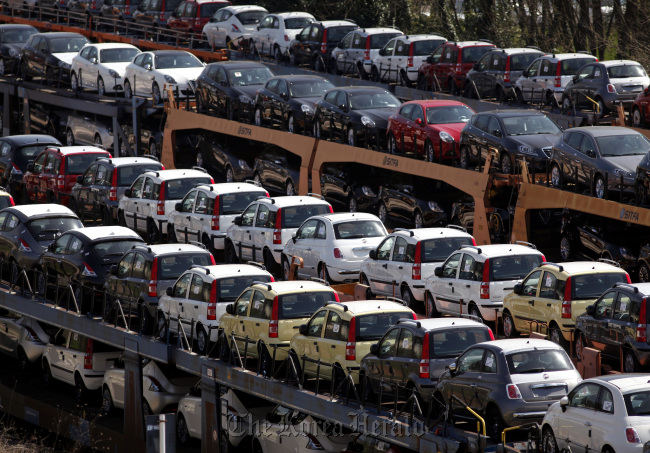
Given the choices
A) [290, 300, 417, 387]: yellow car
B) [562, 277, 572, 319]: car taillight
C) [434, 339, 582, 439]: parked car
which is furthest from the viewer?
[562, 277, 572, 319]: car taillight

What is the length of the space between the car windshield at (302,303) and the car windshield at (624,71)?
1438 centimetres

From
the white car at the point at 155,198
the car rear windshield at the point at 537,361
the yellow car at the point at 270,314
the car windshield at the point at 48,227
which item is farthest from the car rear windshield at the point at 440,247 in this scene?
the white car at the point at 155,198

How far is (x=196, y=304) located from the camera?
72.3 ft

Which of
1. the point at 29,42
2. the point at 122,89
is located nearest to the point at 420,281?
the point at 122,89

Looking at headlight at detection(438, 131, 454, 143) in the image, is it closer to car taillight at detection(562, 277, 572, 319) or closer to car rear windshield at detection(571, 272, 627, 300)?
car rear windshield at detection(571, 272, 627, 300)

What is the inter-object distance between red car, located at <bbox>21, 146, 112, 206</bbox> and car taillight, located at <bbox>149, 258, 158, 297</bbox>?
11.5 metres

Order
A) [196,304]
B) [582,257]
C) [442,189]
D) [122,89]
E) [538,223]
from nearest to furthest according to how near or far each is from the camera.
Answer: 1. [196,304]
2. [582,257]
3. [538,223]
4. [442,189]
5. [122,89]

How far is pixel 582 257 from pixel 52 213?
1072 centimetres

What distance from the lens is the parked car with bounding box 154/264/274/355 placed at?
21.8 metres

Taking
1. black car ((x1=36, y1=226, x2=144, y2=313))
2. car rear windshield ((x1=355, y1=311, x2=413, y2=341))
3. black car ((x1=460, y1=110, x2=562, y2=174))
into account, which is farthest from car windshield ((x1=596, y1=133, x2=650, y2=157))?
black car ((x1=36, y1=226, x2=144, y2=313))

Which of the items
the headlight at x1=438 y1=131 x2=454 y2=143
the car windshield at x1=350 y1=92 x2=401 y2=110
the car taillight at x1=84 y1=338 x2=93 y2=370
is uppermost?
the car windshield at x1=350 y1=92 x2=401 y2=110

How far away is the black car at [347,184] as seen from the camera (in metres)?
33.3

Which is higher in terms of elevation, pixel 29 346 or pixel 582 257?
pixel 582 257

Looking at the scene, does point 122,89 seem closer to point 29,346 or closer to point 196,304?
point 29,346
